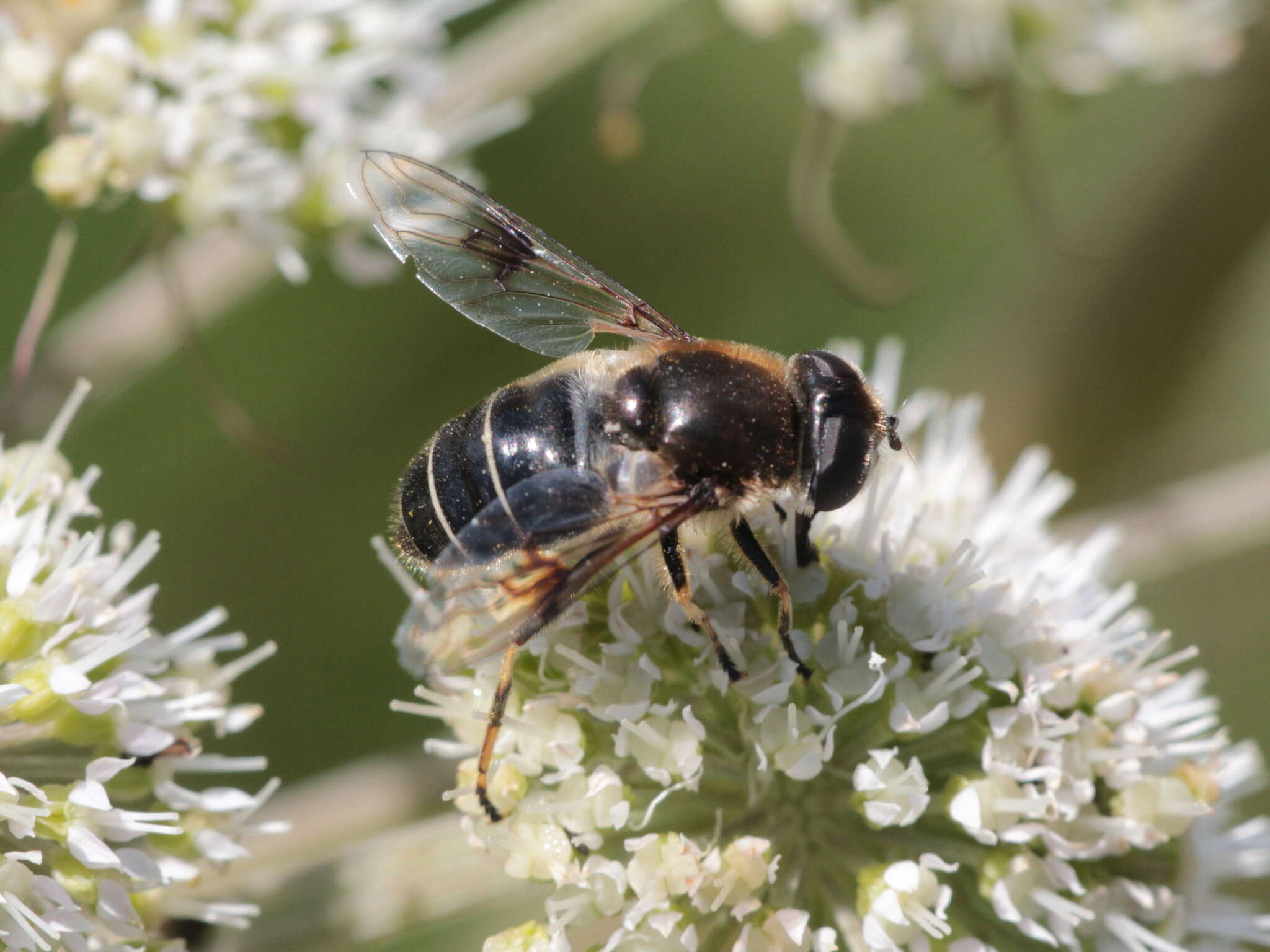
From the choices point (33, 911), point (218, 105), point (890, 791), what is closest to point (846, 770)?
point (890, 791)

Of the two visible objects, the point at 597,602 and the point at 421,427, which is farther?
the point at 421,427

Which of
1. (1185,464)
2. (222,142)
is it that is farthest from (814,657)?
(1185,464)

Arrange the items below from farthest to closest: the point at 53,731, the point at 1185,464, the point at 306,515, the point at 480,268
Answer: the point at 1185,464
the point at 306,515
the point at 480,268
the point at 53,731

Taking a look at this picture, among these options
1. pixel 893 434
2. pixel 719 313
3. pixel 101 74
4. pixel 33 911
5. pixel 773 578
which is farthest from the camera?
pixel 719 313

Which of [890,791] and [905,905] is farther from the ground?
[890,791]

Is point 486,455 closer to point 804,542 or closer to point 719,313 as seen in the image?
point 804,542

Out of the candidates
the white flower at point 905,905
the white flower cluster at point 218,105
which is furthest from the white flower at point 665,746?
the white flower cluster at point 218,105

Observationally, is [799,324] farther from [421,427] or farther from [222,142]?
[222,142]
